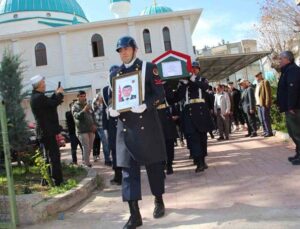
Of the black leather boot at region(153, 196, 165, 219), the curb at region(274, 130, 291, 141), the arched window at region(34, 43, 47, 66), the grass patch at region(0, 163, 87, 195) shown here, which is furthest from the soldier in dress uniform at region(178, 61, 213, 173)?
the arched window at region(34, 43, 47, 66)

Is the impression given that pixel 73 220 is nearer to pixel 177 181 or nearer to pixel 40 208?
pixel 40 208

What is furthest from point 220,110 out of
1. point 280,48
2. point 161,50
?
point 280,48

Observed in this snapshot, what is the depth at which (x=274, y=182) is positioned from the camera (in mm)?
5988

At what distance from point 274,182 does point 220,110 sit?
7.61 m

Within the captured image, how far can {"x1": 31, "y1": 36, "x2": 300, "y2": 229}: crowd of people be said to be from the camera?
4766mm

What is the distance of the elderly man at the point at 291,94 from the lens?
7.09 m

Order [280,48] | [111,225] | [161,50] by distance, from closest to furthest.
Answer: [111,225], [161,50], [280,48]

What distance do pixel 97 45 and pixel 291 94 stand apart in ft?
84.3

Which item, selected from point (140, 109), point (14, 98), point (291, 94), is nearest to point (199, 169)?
point (291, 94)

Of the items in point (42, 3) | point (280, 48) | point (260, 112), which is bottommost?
point (260, 112)

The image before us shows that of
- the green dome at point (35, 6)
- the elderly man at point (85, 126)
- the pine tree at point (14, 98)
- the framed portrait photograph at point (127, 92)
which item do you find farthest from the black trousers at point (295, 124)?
the green dome at point (35, 6)

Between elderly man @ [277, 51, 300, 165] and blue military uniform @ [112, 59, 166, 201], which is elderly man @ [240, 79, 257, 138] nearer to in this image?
elderly man @ [277, 51, 300, 165]

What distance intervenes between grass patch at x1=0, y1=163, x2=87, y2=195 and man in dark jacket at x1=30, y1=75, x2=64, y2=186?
0.29 m

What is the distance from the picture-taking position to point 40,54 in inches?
1241
